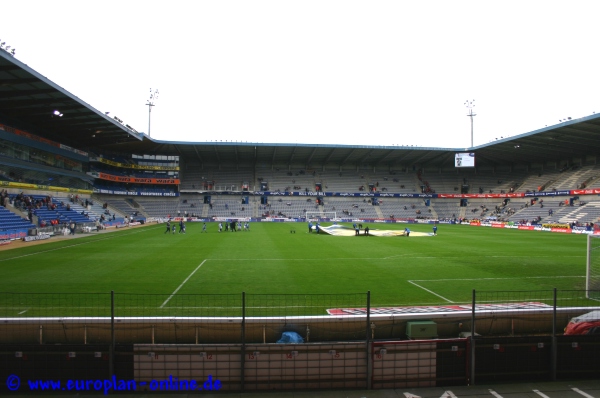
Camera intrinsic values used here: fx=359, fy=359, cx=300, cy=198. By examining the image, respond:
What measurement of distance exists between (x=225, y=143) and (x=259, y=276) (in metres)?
52.8

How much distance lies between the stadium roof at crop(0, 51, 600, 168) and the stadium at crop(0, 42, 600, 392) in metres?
0.38

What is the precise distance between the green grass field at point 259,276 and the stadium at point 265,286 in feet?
0.36

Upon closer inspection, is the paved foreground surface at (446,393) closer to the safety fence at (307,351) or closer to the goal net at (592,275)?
the safety fence at (307,351)

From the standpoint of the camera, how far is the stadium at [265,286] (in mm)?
6336

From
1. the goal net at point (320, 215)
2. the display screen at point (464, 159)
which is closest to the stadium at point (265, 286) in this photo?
the display screen at point (464, 159)

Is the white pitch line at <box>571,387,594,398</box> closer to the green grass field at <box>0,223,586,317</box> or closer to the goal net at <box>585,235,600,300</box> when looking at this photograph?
the green grass field at <box>0,223,586,317</box>

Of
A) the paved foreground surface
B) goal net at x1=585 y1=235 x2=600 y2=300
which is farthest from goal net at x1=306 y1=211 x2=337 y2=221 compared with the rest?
the paved foreground surface

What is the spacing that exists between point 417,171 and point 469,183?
11351 millimetres

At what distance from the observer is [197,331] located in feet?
24.2

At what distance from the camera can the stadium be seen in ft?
20.8

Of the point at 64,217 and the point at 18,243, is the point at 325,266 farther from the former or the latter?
the point at 64,217

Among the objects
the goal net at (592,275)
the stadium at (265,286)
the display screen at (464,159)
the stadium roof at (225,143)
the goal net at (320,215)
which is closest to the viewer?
the stadium at (265,286)

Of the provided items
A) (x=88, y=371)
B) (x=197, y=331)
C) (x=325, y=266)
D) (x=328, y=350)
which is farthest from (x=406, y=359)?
(x=325, y=266)

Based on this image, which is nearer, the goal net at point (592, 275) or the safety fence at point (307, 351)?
the safety fence at point (307, 351)
